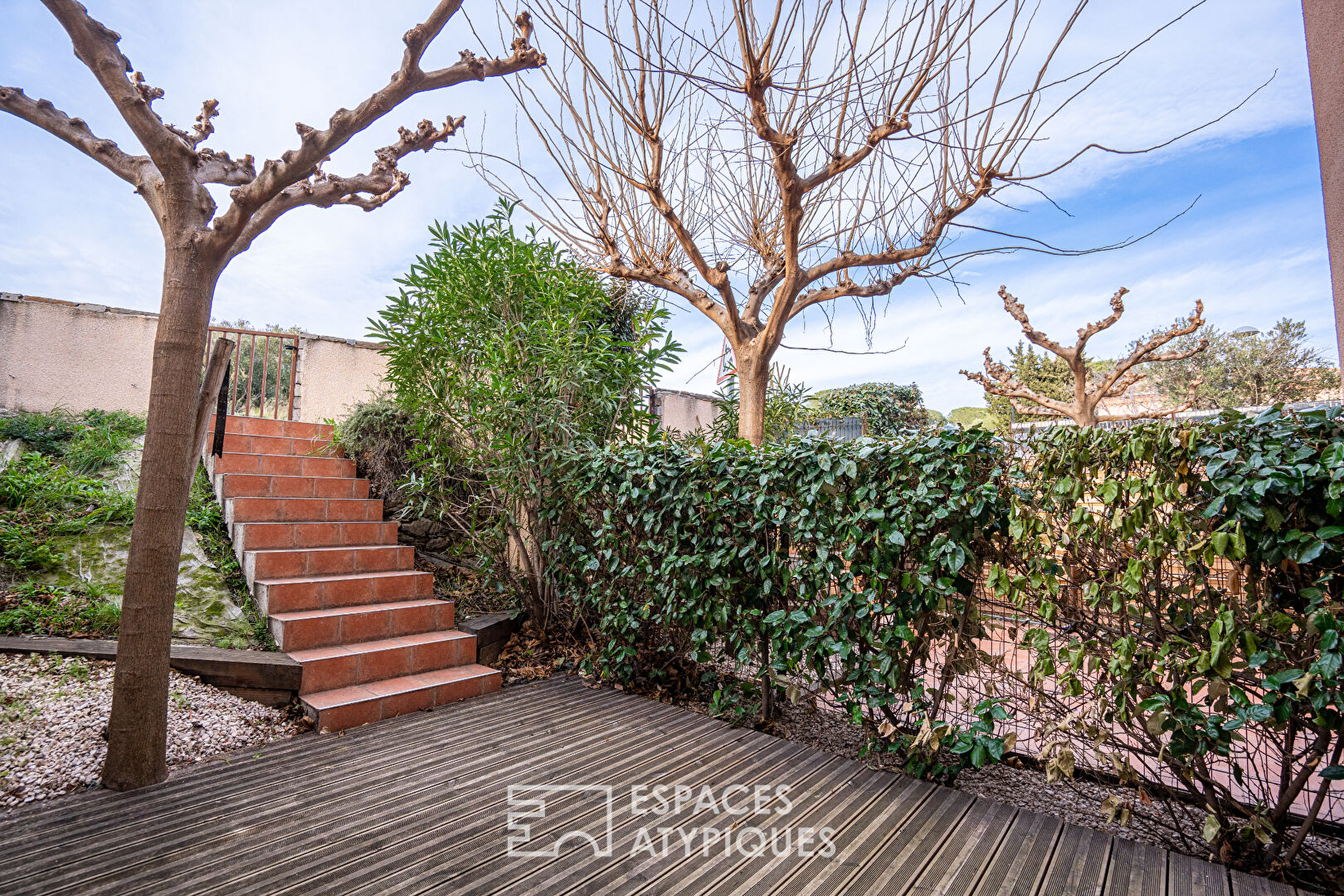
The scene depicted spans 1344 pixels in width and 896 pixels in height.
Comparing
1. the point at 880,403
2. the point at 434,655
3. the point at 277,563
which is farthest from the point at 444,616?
the point at 880,403

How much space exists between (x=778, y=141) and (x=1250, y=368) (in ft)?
63.7

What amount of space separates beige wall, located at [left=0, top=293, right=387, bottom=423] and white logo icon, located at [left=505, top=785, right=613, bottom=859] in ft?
13.4

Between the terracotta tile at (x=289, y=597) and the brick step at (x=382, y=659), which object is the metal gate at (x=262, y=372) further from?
the brick step at (x=382, y=659)

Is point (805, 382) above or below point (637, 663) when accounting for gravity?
above

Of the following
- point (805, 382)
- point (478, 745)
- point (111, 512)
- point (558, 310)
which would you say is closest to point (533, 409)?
point (558, 310)

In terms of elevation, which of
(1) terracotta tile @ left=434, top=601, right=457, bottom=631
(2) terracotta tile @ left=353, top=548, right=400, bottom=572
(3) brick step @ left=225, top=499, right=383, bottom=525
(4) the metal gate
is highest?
Result: (4) the metal gate

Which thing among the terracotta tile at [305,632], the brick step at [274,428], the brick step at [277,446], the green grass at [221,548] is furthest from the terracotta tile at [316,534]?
the brick step at [274,428]

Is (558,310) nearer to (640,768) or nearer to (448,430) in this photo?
(448,430)

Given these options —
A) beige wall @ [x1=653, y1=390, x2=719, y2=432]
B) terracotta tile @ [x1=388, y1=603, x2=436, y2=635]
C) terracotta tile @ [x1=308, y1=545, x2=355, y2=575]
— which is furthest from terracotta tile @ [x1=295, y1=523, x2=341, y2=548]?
beige wall @ [x1=653, y1=390, x2=719, y2=432]

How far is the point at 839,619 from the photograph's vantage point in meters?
2.44

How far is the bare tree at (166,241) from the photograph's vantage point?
2068mm

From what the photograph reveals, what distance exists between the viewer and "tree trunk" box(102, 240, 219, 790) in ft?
6.79

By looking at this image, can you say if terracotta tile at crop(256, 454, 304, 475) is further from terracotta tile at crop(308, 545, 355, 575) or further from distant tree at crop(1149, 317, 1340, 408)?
distant tree at crop(1149, 317, 1340, 408)

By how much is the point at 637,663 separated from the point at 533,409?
1.67m
